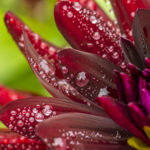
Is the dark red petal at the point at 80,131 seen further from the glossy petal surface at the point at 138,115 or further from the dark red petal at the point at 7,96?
the dark red petal at the point at 7,96

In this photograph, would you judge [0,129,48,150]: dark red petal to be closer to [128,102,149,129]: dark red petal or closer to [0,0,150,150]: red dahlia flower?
[0,0,150,150]: red dahlia flower

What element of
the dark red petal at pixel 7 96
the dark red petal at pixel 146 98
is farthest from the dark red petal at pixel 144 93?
the dark red petal at pixel 7 96

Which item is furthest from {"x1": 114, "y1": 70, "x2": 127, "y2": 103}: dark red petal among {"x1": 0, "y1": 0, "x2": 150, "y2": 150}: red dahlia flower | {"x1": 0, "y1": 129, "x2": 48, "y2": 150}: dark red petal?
{"x1": 0, "y1": 129, "x2": 48, "y2": 150}: dark red petal

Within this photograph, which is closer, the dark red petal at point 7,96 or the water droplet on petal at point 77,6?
the water droplet on petal at point 77,6

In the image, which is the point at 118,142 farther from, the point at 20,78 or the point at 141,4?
the point at 20,78

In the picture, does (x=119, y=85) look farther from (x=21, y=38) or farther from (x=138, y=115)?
(x=21, y=38)

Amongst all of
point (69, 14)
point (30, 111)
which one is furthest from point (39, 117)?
point (69, 14)
